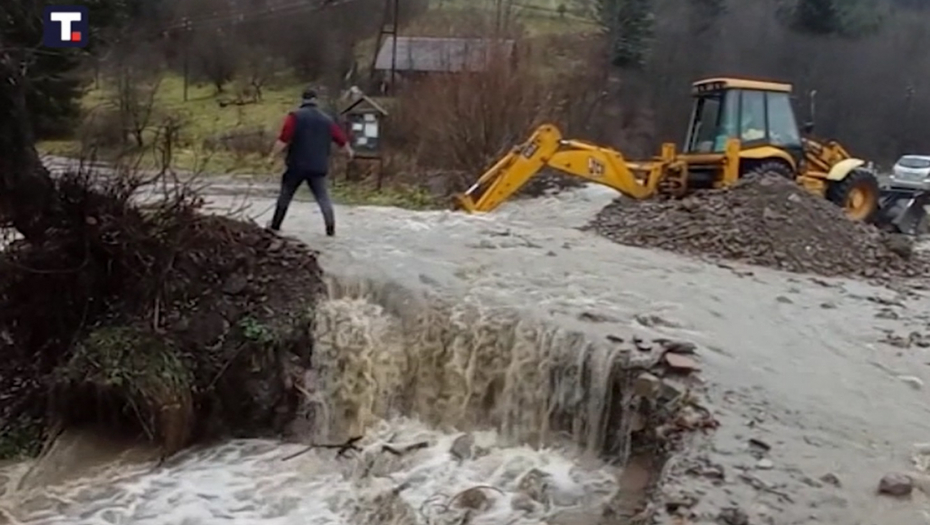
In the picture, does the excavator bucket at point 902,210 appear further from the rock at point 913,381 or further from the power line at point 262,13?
the power line at point 262,13

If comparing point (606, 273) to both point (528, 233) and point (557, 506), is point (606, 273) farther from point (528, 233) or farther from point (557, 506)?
point (557, 506)

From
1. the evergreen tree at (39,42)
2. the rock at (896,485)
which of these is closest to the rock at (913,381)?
the rock at (896,485)

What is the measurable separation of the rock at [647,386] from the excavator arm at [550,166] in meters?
6.87

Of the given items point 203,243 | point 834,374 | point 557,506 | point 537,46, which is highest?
point 537,46

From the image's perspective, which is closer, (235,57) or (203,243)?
(203,243)

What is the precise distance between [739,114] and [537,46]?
23.3 meters

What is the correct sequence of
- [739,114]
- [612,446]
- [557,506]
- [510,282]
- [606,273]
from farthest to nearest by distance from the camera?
[739,114] < [606,273] < [510,282] < [612,446] < [557,506]

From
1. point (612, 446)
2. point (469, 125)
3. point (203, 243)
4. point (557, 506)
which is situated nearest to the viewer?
point (557, 506)

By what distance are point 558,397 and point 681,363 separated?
1.08 metres

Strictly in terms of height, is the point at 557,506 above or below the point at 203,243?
below

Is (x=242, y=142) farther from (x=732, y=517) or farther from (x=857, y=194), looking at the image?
(x=732, y=517)

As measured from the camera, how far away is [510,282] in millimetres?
10273

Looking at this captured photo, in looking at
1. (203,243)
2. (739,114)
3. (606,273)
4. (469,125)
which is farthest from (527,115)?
(203,243)

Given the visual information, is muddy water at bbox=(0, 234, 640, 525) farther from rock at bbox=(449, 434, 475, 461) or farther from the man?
the man
